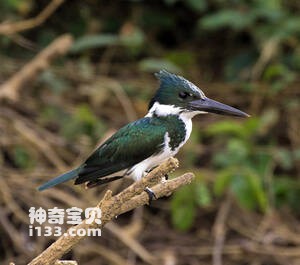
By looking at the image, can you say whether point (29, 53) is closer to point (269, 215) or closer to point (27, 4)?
point (27, 4)

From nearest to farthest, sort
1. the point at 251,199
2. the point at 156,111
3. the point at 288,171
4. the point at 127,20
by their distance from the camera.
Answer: the point at 156,111 < the point at 251,199 < the point at 288,171 < the point at 127,20

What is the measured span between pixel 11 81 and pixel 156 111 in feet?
6.97

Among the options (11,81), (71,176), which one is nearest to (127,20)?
(11,81)

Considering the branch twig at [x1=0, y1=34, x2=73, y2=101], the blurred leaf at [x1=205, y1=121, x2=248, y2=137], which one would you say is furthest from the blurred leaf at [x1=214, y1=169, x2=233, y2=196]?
the branch twig at [x1=0, y1=34, x2=73, y2=101]

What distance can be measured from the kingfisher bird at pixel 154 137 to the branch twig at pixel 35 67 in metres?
1.77

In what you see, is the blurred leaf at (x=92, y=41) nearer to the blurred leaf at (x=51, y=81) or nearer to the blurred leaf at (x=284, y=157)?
the blurred leaf at (x=51, y=81)

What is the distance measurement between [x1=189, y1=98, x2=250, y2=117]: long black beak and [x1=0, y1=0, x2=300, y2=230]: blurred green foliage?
182cm

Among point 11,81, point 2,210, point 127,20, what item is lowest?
point 2,210

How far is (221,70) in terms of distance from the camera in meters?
5.75

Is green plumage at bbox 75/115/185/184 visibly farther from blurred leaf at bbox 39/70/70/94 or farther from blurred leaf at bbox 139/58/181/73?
blurred leaf at bbox 39/70/70/94

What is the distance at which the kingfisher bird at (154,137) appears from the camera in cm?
248

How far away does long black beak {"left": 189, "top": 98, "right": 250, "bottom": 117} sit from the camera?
7.83ft

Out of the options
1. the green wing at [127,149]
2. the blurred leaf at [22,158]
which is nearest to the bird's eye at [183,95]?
the green wing at [127,149]

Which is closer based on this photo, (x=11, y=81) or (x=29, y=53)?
(x=11, y=81)
